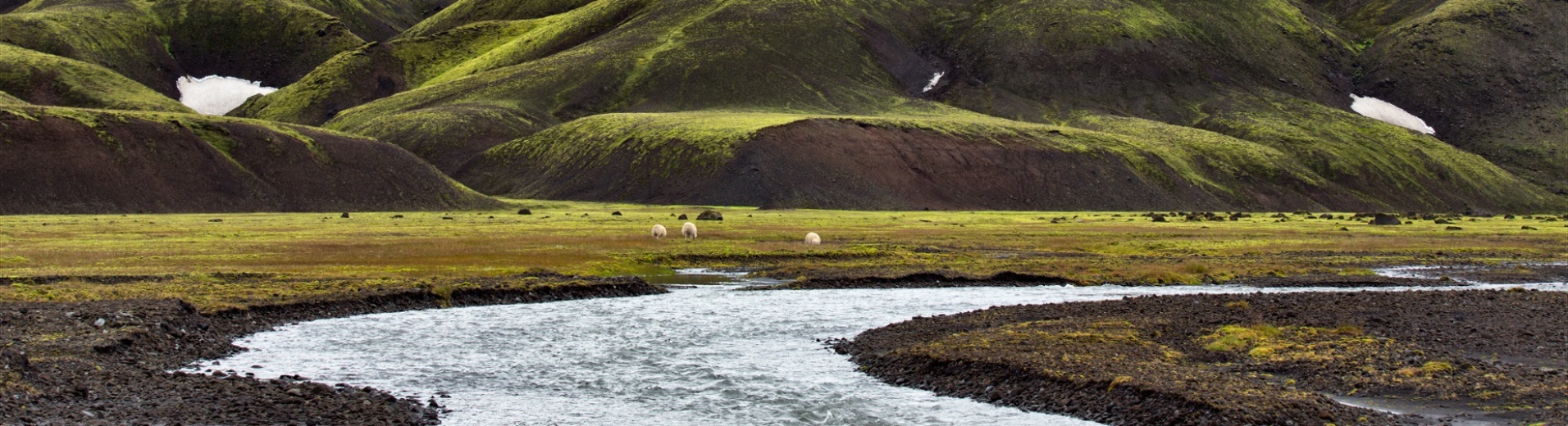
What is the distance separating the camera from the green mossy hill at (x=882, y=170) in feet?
539

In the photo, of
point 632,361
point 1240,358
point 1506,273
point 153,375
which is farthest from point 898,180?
point 153,375

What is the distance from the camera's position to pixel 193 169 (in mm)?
136125

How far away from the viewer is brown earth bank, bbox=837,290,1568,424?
914 inches

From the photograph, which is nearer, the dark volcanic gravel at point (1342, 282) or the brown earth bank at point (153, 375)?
the brown earth bank at point (153, 375)

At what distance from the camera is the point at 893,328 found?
35.9m

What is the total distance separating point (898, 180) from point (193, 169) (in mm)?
80910

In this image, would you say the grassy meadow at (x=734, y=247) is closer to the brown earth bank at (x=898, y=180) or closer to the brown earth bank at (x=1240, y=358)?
the brown earth bank at (x=1240, y=358)

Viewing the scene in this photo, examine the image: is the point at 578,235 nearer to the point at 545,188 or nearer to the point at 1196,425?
the point at 1196,425

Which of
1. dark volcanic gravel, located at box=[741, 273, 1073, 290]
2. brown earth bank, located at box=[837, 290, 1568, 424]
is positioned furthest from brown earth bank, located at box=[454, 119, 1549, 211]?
brown earth bank, located at box=[837, 290, 1568, 424]

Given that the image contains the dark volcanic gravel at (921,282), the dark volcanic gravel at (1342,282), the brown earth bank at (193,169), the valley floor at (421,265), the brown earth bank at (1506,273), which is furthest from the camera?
the brown earth bank at (193,169)

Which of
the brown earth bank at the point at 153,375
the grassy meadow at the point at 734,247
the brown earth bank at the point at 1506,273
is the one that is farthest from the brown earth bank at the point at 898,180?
the brown earth bank at the point at 153,375

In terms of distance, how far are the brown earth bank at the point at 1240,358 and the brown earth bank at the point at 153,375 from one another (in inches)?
442

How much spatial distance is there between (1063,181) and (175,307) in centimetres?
14895

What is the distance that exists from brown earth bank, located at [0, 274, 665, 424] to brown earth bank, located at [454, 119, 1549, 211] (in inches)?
4634
